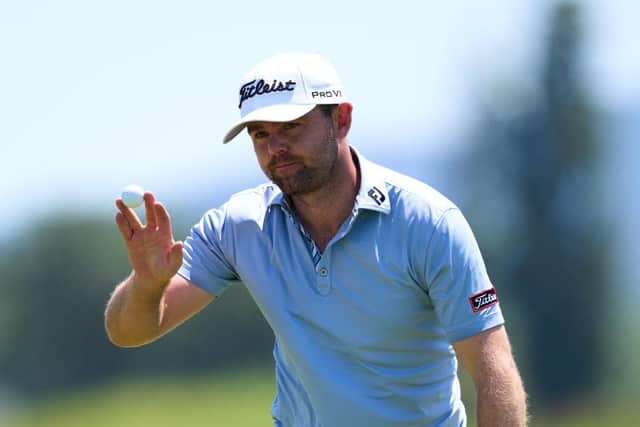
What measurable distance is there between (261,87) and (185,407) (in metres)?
58.0

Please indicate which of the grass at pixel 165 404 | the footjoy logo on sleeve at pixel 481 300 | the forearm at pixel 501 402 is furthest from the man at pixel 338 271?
the grass at pixel 165 404

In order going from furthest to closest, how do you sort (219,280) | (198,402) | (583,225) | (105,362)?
(105,362) < (583,225) < (198,402) < (219,280)

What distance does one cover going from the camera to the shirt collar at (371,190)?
8.52m

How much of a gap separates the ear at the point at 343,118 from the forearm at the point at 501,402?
5.02 ft

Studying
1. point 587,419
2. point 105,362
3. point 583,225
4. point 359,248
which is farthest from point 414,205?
point 105,362

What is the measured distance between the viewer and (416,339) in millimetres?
8547

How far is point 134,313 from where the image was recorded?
29.2 feet

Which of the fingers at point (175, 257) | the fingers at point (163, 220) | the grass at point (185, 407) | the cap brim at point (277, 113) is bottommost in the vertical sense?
the grass at point (185, 407)

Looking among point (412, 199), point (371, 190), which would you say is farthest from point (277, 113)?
point (412, 199)

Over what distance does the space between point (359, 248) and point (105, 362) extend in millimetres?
74357

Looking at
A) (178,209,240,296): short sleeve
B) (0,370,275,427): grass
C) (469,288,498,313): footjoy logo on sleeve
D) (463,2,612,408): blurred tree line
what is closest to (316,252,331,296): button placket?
(178,209,240,296): short sleeve

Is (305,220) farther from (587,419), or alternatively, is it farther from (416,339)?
(587,419)

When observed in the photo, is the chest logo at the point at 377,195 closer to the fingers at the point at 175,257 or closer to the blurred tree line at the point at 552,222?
the fingers at the point at 175,257

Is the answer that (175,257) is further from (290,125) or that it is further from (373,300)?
(373,300)
